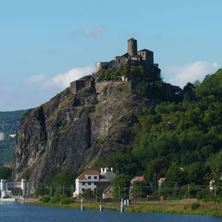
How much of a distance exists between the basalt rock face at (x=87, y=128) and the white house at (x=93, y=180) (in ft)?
33.5

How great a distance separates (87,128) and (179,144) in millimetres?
24027

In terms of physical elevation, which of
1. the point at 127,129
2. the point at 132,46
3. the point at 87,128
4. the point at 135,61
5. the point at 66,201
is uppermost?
the point at 132,46

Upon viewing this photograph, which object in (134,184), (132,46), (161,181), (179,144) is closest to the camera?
(134,184)

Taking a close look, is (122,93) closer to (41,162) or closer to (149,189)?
(41,162)

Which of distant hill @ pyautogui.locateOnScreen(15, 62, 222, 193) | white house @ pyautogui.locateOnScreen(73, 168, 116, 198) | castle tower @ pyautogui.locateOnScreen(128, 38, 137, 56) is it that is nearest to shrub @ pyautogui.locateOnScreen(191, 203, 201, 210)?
distant hill @ pyautogui.locateOnScreen(15, 62, 222, 193)

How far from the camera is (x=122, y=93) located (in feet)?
596

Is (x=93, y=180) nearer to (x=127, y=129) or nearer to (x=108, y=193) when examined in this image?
(x=108, y=193)

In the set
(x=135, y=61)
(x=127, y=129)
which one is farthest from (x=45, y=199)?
(x=135, y=61)

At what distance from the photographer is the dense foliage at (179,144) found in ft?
477

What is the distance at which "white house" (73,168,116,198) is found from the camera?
160m

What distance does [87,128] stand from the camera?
7180 inches

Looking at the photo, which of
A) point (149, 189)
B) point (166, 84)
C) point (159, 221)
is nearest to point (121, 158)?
point (149, 189)

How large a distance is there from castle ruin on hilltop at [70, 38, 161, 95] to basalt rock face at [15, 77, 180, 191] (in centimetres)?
127

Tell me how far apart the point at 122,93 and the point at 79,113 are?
8.63m
